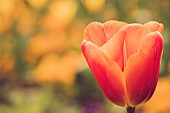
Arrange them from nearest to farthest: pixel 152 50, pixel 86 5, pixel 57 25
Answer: pixel 152 50 → pixel 86 5 → pixel 57 25

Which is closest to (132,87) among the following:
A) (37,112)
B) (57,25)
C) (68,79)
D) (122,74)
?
(122,74)

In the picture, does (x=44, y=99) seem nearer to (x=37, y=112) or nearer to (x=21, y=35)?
(x=37, y=112)

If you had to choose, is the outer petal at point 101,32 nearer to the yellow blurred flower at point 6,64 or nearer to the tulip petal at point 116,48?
the tulip petal at point 116,48

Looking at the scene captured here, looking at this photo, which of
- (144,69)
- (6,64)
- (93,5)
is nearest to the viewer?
(144,69)

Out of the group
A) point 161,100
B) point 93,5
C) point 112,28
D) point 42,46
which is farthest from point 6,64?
point 112,28

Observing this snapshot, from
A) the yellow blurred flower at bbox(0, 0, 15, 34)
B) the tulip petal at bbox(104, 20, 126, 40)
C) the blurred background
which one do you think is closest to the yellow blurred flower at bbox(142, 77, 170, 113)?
the blurred background

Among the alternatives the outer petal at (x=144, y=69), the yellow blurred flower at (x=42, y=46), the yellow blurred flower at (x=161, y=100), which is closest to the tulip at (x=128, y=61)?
the outer petal at (x=144, y=69)

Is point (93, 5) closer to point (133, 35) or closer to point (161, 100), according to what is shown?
point (161, 100)
